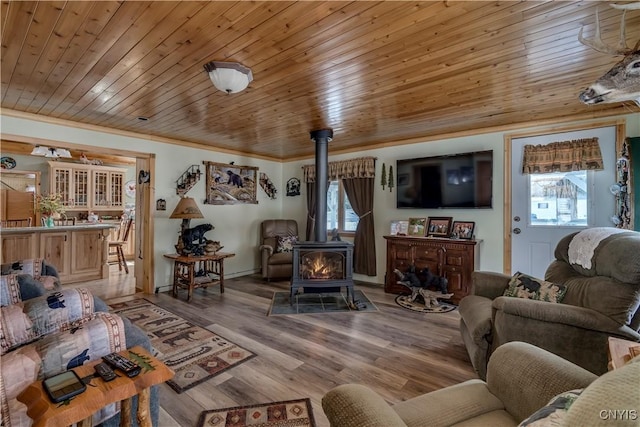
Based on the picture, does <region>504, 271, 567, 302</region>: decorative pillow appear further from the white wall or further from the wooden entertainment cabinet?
the white wall

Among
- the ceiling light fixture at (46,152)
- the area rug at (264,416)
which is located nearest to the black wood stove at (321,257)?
the area rug at (264,416)

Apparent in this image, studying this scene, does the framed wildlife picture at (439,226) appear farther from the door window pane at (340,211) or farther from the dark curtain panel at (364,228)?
→ the door window pane at (340,211)

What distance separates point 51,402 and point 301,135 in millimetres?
3857

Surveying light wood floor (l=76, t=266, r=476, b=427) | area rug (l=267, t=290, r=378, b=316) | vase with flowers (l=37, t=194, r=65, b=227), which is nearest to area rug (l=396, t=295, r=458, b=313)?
light wood floor (l=76, t=266, r=476, b=427)

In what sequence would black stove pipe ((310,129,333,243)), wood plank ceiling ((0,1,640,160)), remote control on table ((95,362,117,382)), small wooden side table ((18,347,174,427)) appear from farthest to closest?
black stove pipe ((310,129,333,243)), wood plank ceiling ((0,1,640,160)), remote control on table ((95,362,117,382)), small wooden side table ((18,347,174,427))

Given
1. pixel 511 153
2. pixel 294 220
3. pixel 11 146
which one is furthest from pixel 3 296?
pixel 11 146

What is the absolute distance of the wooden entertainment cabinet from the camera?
3.70 meters

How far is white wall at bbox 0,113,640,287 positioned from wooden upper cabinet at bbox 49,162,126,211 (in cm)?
354

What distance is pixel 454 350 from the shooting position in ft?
8.45

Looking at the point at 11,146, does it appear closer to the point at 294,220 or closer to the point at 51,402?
the point at 294,220

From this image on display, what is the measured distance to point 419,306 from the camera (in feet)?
12.2

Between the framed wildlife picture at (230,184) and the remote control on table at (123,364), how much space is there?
3876 mm

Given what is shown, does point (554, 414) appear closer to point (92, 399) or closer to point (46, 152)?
point (92, 399)

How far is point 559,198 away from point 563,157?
476mm
